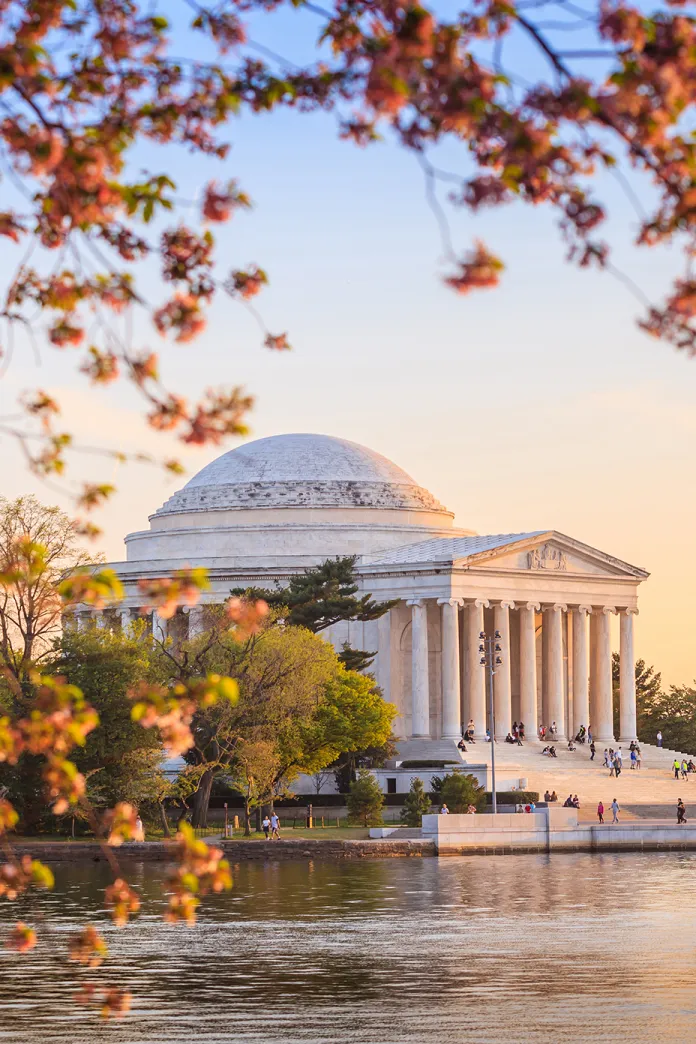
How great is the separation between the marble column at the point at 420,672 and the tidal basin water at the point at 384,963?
5257 centimetres

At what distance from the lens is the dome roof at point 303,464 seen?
453 feet

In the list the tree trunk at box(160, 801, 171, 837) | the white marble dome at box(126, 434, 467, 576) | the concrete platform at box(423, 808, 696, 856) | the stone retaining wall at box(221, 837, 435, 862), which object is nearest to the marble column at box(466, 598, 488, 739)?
the white marble dome at box(126, 434, 467, 576)

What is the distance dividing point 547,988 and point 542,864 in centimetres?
3546

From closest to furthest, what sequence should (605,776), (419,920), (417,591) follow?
(419,920), (605,776), (417,591)

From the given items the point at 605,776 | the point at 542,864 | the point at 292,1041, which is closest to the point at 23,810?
the point at 542,864

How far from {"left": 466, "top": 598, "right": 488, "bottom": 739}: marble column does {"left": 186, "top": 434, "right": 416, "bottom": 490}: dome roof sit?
1947 centimetres

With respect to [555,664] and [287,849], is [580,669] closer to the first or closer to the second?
[555,664]

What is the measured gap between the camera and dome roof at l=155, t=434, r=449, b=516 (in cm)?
13562

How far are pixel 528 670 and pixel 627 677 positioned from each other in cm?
1092

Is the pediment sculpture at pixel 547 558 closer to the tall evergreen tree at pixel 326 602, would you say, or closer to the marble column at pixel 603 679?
the marble column at pixel 603 679

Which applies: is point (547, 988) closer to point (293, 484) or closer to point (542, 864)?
point (542, 864)

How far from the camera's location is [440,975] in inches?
1583

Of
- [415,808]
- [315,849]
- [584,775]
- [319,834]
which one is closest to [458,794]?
[415,808]

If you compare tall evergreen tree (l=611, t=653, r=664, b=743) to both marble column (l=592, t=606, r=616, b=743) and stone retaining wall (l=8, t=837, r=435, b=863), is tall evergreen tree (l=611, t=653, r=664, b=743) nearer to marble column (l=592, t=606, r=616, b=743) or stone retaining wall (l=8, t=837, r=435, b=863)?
marble column (l=592, t=606, r=616, b=743)
